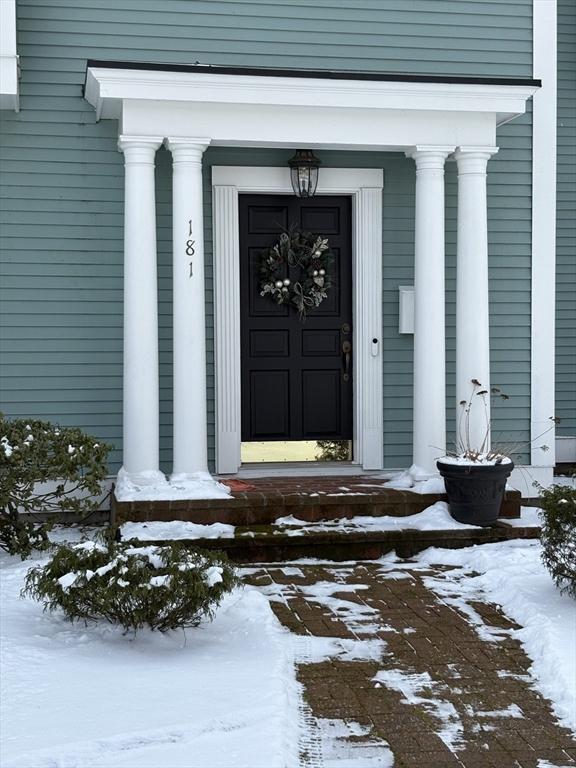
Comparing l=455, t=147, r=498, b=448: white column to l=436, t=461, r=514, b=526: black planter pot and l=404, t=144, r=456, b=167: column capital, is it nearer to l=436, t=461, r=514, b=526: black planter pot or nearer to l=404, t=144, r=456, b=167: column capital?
l=404, t=144, r=456, b=167: column capital

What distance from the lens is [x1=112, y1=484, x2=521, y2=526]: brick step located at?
729 cm

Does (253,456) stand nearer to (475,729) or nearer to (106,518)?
(106,518)

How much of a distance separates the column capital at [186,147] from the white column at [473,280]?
6.38ft

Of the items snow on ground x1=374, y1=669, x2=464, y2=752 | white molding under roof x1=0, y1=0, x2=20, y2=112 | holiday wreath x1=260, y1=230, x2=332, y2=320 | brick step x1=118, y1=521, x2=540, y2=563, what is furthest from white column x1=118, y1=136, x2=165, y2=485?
snow on ground x1=374, y1=669, x2=464, y2=752

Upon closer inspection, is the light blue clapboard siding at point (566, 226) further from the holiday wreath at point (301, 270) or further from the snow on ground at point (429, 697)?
the snow on ground at point (429, 697)

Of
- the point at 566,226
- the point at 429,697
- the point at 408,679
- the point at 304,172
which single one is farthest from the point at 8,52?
the point at 566,226

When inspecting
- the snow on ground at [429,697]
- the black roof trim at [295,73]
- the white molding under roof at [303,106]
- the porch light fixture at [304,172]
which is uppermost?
the black roof trim at [295,73]

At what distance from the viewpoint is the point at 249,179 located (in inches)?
336

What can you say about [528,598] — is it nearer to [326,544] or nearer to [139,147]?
[326,544]

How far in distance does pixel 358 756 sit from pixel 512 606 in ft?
7.04

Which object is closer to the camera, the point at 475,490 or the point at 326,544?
the point at 326,544

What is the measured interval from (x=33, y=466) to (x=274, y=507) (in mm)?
1701

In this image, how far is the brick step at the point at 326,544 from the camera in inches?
274

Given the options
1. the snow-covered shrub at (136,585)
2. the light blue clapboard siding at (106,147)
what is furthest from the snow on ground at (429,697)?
the light blue clapboard siding at (106,147)
